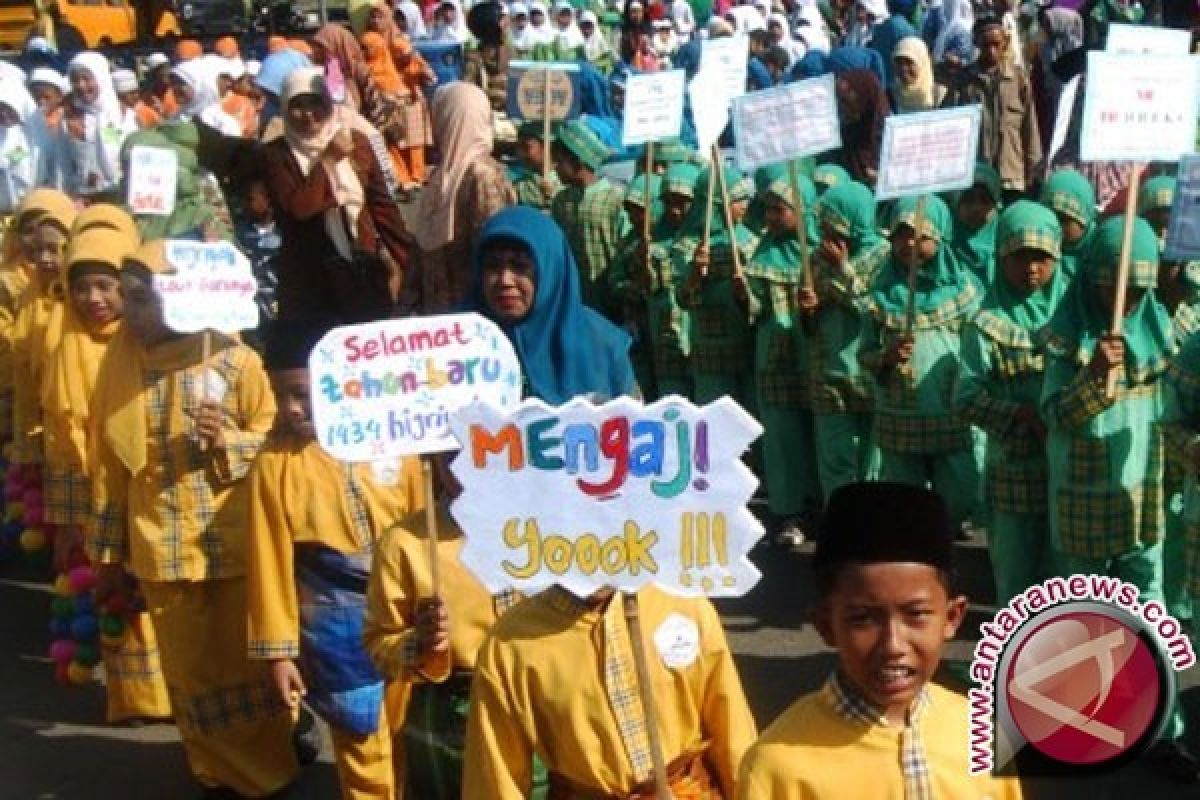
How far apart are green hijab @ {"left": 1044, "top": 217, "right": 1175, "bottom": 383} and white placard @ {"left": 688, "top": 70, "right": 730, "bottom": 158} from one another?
293 cm

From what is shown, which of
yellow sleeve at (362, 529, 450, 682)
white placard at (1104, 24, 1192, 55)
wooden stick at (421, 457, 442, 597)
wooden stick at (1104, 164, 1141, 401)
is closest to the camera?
wooden stick at (421, 457, 442, 597)

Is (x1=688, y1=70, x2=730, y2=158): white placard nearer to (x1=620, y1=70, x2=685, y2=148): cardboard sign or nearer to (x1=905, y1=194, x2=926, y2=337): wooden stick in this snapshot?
(x1=620, y1=70, x2=685, y2=148): cardboard sign

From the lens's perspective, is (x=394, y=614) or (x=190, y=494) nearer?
(x=394, y=614)

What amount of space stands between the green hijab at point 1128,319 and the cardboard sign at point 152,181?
149 inches

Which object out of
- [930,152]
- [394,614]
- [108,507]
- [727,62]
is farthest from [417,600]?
[727,62]

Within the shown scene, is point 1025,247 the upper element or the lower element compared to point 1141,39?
lower

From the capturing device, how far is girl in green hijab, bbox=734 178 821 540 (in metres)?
7.76

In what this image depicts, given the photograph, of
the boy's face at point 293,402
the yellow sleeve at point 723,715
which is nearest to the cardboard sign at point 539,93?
the boy's face at point 293,402

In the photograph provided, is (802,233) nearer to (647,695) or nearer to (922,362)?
(922,362)

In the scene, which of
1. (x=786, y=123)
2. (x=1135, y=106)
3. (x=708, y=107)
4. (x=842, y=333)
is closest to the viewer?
(x=1135, y=106)

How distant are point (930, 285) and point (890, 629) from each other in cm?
436

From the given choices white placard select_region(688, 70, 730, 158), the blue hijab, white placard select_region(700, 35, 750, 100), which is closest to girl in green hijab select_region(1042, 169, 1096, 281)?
white placard select_region(688, 70, 730, 158)

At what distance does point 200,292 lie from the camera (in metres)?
5.10

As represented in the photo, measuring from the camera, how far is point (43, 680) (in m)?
6.94
